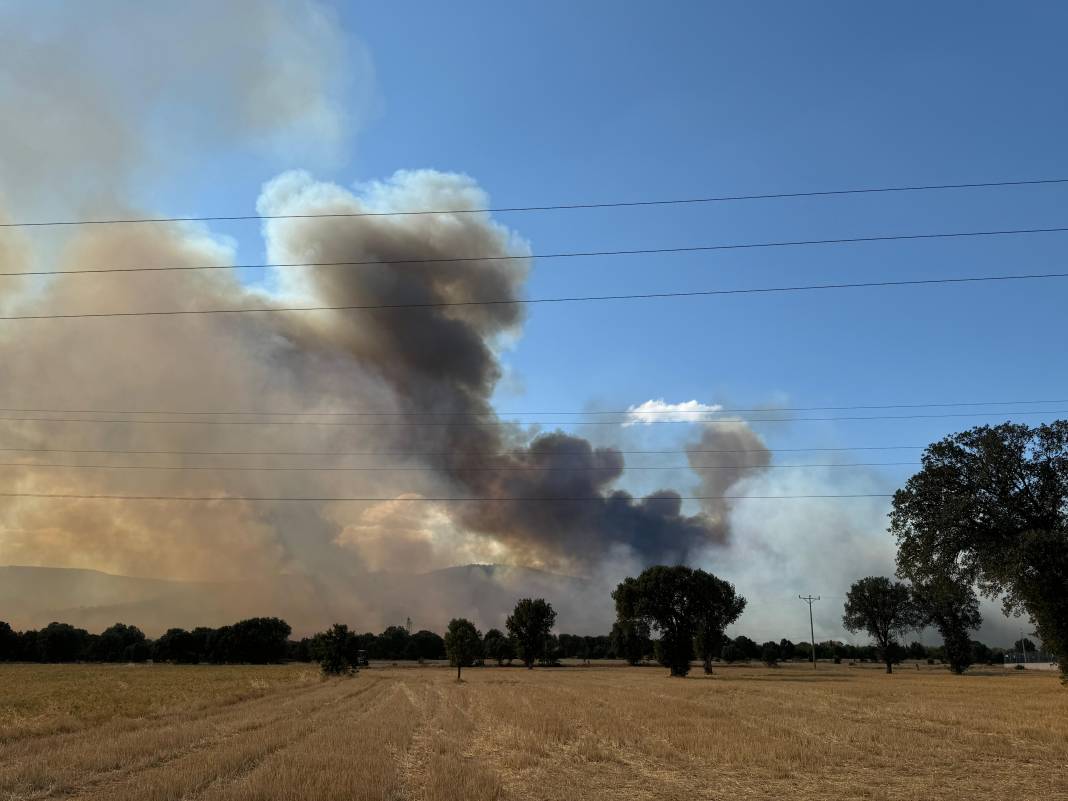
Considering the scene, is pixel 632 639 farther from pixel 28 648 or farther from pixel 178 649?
pixel 28 648

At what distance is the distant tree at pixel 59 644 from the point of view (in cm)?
18725

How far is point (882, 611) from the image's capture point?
410ft

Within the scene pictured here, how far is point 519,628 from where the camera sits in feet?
506

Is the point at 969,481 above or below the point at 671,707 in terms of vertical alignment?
above

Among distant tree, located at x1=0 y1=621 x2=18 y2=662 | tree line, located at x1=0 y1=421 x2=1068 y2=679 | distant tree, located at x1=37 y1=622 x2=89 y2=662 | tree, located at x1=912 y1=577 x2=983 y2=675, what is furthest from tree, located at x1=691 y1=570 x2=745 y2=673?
distant tree, located at x1=0 y1=621 x2=18 y2=662

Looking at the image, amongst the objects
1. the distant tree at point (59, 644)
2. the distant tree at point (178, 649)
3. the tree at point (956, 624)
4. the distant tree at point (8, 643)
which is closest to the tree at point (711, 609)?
the tree at point (956, 624)

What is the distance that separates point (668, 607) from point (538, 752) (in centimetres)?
8177

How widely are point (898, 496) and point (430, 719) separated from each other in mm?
37028

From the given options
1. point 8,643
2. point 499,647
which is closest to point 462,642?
point 499,647

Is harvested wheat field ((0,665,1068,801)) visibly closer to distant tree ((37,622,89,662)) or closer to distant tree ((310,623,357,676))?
distant tree ((310,623,357,676))

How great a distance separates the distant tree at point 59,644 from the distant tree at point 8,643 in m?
Result: 5.76

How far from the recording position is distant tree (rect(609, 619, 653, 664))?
102775mm

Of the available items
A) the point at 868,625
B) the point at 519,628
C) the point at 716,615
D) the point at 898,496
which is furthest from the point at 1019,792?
the point at 519,628

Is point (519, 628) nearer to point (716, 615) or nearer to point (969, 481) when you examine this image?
point (716, 615)
